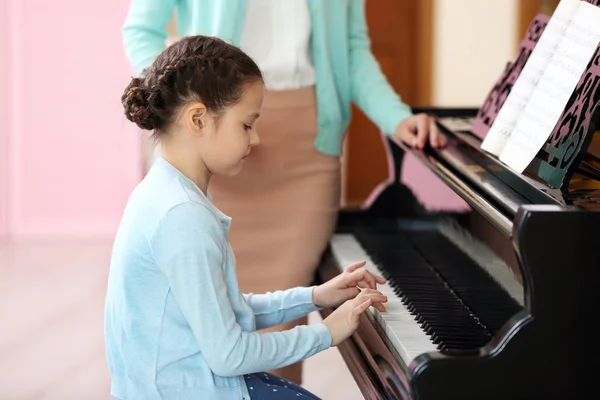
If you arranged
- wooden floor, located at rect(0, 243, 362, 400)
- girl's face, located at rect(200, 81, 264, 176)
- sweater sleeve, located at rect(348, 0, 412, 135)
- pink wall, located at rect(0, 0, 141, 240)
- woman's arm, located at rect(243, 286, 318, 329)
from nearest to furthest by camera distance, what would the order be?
girl's face, located at rect(200, 81, 264, 176) < woman's arm, located at rect(243, 286, 318, 329) < sweater sleeve, located at rect(348, 0, 412, 135) < wooden floor, located at rect(0, 243, 362, 400) < pink wall, located at rect(0, 0, 141, 240)

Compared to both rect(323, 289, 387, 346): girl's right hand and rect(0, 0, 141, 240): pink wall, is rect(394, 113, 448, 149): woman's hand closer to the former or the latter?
rect(323, 289, 387, 346): girl's right hand

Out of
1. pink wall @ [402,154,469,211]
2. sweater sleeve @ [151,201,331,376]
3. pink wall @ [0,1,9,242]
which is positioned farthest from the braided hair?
pink wall @ [0,1,9,242]

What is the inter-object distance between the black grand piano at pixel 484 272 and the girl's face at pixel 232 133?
0.43m

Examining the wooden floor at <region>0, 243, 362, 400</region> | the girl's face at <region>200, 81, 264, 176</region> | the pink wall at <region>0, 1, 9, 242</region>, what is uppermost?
the girl's face at <region>200, 81, 264, 176</region>

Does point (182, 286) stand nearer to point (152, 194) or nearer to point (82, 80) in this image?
point (152, 194)

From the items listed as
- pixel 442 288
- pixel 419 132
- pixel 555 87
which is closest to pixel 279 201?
pixel 419 132

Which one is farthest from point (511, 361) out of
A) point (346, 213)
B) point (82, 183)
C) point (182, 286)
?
point (82, 183)

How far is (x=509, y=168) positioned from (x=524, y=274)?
21.7 inches

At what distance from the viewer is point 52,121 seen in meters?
5.58

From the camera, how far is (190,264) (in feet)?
5.05

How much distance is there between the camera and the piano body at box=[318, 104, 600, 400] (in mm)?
1376

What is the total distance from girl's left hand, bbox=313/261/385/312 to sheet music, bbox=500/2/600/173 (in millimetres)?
369

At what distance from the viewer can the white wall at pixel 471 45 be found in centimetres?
484

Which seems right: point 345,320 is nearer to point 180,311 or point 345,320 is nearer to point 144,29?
point 180,311
